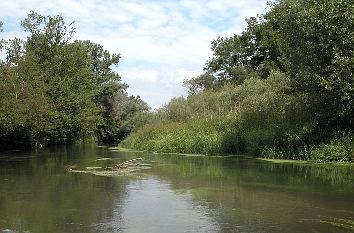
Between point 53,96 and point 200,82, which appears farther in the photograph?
point 200,82

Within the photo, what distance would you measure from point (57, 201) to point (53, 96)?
3653cm

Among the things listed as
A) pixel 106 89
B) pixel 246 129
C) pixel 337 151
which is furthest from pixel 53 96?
pixel 337 151

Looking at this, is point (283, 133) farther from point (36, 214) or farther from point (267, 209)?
point (36, 214)

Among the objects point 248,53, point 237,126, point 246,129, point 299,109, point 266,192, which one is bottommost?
point 266,192

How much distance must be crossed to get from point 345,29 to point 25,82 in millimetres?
25251

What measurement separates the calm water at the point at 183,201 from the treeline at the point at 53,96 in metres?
16.1

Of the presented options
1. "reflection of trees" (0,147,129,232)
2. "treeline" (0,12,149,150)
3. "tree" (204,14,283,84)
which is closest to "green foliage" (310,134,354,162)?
"reflection of trees" (0,147,129,232)

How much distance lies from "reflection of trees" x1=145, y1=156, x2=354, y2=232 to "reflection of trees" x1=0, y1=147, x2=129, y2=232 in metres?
2.27

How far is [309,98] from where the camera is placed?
21.5 m

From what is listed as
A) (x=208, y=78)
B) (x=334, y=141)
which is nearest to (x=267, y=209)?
(x=334, y=141)

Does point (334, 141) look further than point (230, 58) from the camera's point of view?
No

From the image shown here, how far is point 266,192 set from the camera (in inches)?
496

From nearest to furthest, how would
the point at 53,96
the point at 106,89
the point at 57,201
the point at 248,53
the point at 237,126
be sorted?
the point at 57,201 → the point at 237,126 → the point at 53,96 → the point at 248,53 → the point at 106,89

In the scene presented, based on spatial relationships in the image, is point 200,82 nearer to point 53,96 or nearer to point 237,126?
point 53,96
